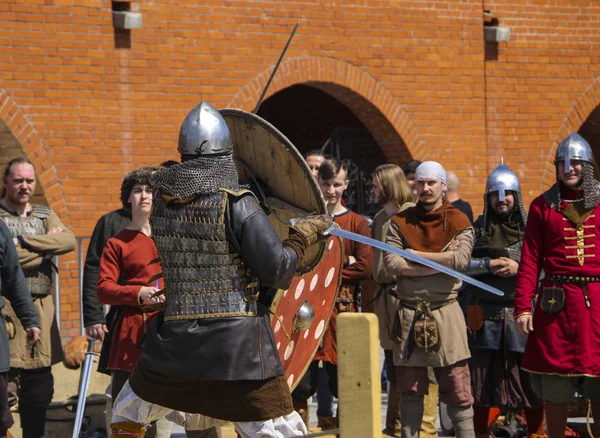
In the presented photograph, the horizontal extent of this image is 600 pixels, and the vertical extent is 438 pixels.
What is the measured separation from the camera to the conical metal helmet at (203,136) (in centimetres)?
471

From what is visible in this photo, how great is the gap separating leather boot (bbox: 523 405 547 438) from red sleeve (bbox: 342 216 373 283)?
129 centimetres

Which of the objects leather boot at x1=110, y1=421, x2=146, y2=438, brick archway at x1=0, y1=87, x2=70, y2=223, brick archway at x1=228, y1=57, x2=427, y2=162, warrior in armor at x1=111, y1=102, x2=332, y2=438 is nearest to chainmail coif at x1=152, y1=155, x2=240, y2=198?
warrior in armor at x1=111, y1=102, x2=332, y2=438

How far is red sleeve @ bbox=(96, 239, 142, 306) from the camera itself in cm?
625

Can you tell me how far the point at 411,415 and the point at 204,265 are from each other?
2.26 meters

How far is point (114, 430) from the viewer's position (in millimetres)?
4992

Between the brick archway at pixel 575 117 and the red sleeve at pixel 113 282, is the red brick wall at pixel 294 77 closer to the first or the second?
the brick archway at pixel 575 117

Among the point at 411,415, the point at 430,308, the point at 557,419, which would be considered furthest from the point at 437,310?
the point at 557,419

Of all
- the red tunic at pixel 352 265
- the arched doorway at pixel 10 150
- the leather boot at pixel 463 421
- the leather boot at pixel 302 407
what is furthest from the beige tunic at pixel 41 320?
the arched doorway at pixel 10 150

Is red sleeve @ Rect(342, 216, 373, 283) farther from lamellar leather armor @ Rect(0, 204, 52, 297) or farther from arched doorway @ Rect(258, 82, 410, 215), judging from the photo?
arched doorway @ Rect(258, 82, 410, 215)

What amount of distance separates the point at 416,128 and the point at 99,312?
242 inches

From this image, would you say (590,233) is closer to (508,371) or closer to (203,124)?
(508,371)

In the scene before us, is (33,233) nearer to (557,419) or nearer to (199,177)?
(199,177)

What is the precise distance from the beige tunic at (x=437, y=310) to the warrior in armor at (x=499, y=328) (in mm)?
465

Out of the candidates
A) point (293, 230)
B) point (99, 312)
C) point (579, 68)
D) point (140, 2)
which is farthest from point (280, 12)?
point (293, 230)
